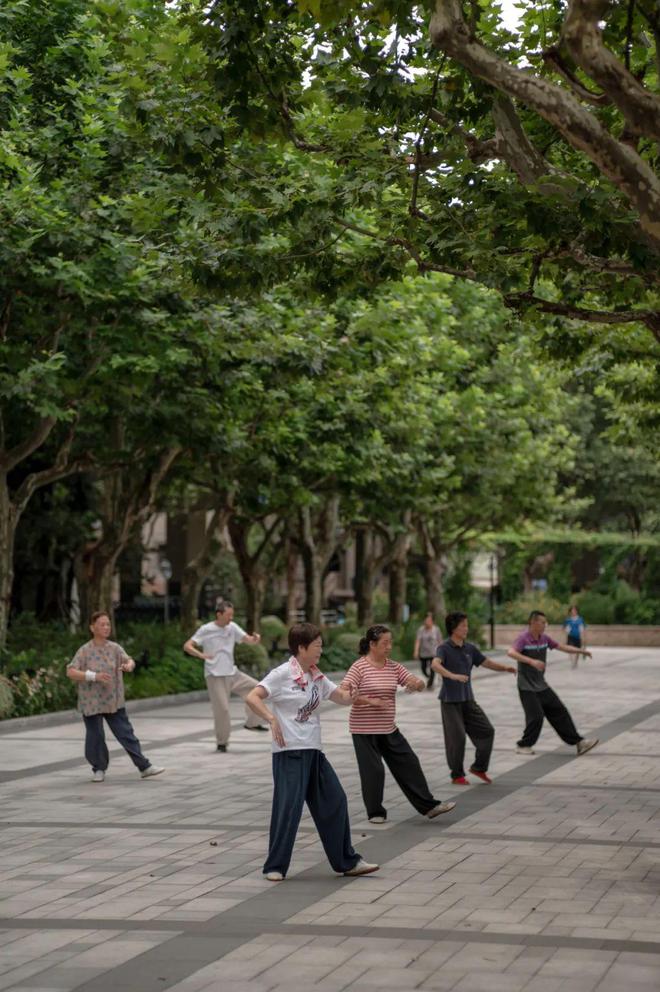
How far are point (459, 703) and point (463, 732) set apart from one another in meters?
0.29

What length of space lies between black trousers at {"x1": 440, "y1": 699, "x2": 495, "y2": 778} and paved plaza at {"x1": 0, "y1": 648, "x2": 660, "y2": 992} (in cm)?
23

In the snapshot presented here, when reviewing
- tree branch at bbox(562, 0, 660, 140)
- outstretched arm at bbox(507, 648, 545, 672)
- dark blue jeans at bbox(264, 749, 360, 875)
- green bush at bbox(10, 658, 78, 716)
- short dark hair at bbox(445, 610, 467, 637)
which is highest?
tree branch at bbox(562, 0, 660, 140)

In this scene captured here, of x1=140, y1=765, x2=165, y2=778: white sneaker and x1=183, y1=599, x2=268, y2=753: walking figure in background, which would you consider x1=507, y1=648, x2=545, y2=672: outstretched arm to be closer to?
x1=183, y1=599, x2=268, y2=753: walking figure in background

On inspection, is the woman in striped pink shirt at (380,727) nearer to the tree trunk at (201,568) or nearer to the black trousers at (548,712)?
the black trousers at (548,712)

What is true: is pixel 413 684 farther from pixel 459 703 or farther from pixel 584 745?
pixel 584 745

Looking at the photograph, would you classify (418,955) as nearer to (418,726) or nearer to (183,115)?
(183,115)

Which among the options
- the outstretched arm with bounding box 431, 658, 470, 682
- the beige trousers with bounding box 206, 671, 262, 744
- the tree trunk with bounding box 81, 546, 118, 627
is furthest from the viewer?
the tree trunk with bounding box 81, 546, 118, 627

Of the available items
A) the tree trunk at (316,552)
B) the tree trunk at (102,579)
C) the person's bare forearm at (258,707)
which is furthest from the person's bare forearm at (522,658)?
the tree trunk at (316,552)

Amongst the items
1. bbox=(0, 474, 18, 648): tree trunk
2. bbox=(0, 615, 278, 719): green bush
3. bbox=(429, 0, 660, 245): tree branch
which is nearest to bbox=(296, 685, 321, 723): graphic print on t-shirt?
bbox=(429, 0, 660, 245): tree branch

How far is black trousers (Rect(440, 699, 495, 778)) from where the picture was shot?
15.2 metres

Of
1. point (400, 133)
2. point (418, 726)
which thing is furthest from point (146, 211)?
point (418, 726)

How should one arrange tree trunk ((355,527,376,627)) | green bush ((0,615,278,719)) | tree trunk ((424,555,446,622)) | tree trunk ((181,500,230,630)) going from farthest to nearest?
tree trunk ((424,555,446,622)), tree trunk ((355,527,376,627)), tree trunk ((181,500,230,630)), green bush ((0,615,278,719))

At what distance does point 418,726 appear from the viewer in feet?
74.7

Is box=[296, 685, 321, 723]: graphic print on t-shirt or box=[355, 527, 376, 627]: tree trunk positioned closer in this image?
box=[296, 685, 321, 723]: graphic print on t-shirt
